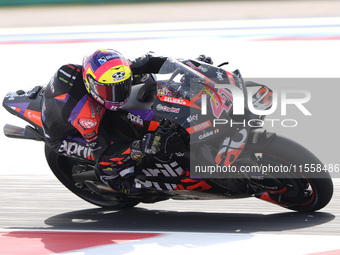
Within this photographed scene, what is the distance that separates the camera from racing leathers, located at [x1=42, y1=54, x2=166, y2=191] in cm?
475

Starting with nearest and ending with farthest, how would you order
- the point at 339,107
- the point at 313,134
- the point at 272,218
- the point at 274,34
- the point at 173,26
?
the point at 272,218
the point at 313,134
the point at 339,107
the point at 274,34
the point at 173,26

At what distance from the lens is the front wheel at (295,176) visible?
177 inches

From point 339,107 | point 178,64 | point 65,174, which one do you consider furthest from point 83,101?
point 339,107

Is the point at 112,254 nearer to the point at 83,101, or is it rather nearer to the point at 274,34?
the point at 83,101

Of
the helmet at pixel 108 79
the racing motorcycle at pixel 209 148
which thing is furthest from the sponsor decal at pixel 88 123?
the racing motorcycle at pixel 209 148

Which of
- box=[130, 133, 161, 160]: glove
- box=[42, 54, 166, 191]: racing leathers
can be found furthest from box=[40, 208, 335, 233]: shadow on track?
box=[130, 133, 161, 160]: glove

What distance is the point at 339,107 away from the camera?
7219 millimetres

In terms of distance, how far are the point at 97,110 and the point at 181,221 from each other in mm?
1116

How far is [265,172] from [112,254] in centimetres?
125

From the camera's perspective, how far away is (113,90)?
4523 millimetres

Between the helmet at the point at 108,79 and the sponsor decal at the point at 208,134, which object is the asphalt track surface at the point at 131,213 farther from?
the helmet at the point at 108,79

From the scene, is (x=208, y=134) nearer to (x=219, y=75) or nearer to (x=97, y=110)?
(x=219, y=75)

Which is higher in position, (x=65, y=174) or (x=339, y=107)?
(x=339, y=107)

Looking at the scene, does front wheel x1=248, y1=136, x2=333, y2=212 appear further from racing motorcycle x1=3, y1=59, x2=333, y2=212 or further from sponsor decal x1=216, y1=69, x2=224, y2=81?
sponsor decal x1=216, y1=69, x2=224, y2=81
